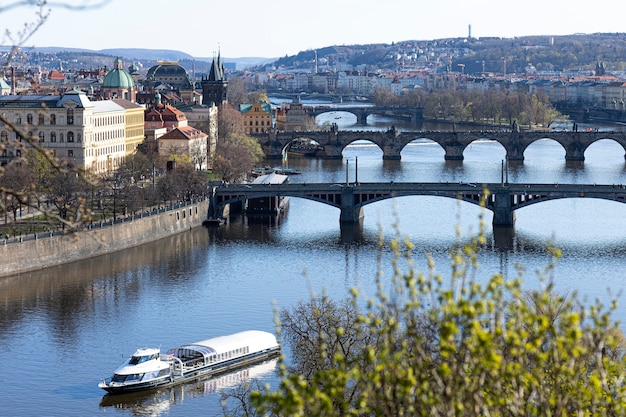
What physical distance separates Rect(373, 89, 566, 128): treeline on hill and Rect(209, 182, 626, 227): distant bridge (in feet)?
144

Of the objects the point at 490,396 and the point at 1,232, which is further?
the point at 1,232

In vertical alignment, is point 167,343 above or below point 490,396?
below

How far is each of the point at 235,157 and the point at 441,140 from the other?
52.3 feet

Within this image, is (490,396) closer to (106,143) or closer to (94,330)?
(94,330)

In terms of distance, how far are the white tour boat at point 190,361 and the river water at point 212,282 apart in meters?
0.21

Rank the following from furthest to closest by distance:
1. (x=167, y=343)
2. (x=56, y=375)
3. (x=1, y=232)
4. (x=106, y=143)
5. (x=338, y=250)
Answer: (x=106, y=143), (x=338, y=250), (x=1, y=232), (x=167, y=343), (x=56, y=375)

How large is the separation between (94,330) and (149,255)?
28.5ft

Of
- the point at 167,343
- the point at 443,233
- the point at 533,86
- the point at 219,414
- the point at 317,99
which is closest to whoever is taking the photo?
the point at 219,414

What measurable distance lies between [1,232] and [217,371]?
1086cm

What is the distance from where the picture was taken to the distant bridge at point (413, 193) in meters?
38.5

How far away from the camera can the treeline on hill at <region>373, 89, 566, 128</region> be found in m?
85.7

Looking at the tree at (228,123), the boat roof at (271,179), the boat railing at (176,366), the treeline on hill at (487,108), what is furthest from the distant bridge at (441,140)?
the boat railing at (176,366)

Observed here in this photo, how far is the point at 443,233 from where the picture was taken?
120 ft

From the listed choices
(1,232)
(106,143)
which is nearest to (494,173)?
(106,143)
